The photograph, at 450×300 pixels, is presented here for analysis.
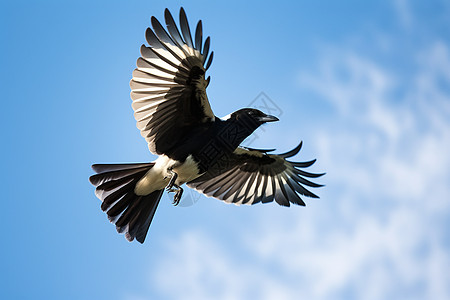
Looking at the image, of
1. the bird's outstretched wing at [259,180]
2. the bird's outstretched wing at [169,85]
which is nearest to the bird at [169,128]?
the bird's outstretched wing at [169,85]

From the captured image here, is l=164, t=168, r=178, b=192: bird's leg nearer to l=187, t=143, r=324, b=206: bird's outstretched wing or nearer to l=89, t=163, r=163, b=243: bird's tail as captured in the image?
l=89, t=163, r=163, b=243: bird's tail

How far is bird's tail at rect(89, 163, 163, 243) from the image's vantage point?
21.7 feet

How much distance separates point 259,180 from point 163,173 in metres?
1.83

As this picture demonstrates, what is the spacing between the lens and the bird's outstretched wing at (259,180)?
779 centimetres

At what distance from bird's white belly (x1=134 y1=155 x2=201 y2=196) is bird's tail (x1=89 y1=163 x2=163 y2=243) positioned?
72 mm

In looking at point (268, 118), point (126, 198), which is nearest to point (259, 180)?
point (268, 118)

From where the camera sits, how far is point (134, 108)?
6395 millimetres

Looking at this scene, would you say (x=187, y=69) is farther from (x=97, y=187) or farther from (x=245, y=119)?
(x=97, y=187)

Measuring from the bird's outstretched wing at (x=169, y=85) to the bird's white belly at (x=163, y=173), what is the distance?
165 millimetres

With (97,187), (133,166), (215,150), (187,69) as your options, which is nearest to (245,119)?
Result: (215,150)

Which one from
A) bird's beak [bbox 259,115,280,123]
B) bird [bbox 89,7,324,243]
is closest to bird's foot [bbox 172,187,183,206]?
bird [bbox 89,7,324,243]

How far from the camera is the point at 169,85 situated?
248 inches

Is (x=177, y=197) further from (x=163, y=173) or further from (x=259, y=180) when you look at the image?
(x=259, y=180)

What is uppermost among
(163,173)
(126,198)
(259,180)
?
(259,180)
